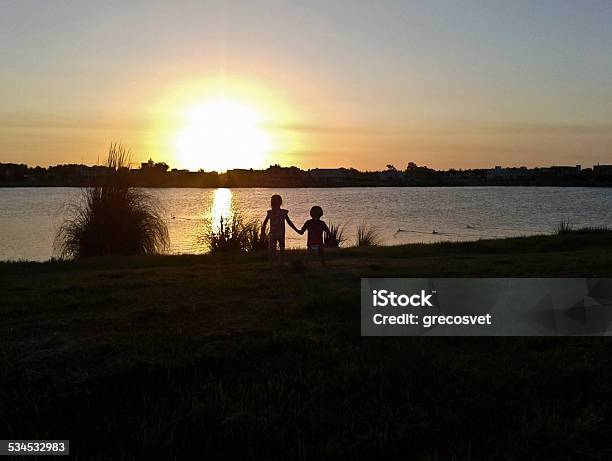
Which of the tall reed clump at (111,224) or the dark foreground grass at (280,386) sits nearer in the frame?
the dark foreground grass at (280,386)

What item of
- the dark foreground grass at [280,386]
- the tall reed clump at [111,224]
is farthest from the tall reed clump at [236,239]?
the dark foreground grass at [280,386]

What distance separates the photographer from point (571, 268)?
34.5 ft

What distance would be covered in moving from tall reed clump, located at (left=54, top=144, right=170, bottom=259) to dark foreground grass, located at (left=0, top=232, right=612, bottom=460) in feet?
31.3

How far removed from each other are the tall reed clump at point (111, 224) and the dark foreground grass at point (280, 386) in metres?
9.54

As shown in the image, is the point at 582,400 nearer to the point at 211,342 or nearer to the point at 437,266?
the point at 211,342

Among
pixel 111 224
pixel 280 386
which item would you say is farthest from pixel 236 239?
pixel 280 386

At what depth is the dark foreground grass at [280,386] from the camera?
395 cm

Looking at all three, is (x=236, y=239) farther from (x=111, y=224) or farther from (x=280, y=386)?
(x=280, y=386)

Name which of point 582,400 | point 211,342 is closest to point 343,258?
point 211,342

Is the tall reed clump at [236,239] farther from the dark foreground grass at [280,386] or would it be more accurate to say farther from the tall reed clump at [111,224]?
the dark foreground grass at [280,386]

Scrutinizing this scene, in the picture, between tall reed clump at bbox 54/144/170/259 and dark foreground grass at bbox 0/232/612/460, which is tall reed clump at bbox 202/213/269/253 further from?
dark foreground grass at bbox 0/232/612/460

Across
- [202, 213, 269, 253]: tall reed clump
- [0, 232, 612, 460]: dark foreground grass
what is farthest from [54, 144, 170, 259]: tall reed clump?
[0, 232, 612, 460]: dark foreground grass

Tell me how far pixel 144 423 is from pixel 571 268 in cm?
875

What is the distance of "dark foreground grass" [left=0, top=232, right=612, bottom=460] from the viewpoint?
3.95 metres
